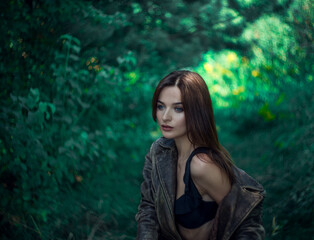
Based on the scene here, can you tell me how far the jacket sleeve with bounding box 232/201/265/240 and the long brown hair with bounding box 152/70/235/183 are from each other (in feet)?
0.64

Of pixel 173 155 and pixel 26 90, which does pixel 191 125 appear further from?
pixel 26 90

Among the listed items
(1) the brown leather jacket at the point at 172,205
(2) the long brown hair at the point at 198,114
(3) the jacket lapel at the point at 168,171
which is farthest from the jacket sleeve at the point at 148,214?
(2) the long brown hair at the point at 198,114

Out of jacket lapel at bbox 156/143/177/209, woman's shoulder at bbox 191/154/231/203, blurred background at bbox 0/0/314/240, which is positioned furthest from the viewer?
blurred background at bbox 0/0/314/240

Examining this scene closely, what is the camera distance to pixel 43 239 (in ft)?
7.01

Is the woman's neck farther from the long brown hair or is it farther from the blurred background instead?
the blurred background

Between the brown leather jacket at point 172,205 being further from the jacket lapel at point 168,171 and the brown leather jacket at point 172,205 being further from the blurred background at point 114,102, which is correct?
the blurred background at point 114,102

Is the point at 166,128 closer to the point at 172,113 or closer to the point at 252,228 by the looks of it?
the point at 172,113

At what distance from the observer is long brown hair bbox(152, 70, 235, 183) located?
5.35ft

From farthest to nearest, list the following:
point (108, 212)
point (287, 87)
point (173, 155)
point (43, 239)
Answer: point (287, 87)
point (108, 212)
point (43, 239)
point (173, 155)

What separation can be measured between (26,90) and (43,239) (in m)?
1.07

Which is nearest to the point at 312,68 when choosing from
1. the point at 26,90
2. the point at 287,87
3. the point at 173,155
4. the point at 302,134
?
the point at 287,87

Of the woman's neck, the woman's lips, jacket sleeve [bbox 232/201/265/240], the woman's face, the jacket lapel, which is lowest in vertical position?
jacket sleeve [bbox 232/201/265/240]

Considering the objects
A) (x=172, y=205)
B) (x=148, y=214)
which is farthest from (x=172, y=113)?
(x=148, y=214)

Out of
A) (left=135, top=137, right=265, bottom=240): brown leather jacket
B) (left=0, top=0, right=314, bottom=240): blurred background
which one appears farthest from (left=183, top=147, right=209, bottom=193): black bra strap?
(left=0, top=0, right=314, bottom=240): blurred background
